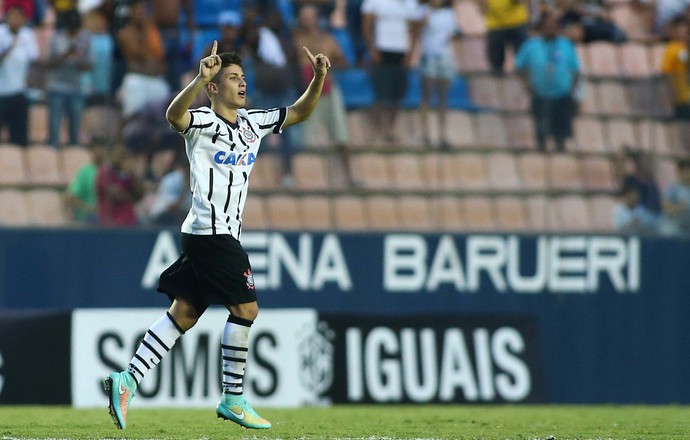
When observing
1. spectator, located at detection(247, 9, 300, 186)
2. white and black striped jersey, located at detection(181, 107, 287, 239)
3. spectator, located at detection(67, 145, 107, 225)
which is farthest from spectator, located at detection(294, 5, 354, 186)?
white and black striped jersey, located at detection(181, 107, 287, 239)

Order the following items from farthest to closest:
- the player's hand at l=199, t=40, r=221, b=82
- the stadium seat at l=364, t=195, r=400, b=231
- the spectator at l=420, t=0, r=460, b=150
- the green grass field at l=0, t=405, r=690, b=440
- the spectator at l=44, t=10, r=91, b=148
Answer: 1. the spectator at l=420, t=0, r=460, b=150
2. the stadium seat at l=364, t=195, r=400, b=231
3. the spectator at l=44, t=10, r=91, b=148
4. the green grass field at l=0, t=405, r=690, b=440
5. the player's hand at l=199, t=40, r=221, b=82

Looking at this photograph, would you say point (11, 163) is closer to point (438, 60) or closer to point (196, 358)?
point (196, 358)

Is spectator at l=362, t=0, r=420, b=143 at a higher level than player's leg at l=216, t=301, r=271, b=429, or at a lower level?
higher

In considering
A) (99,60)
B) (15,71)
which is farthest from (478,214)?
(15,71)

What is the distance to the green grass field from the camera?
23.9 ft

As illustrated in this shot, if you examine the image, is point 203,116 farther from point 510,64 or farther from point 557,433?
point 510,64

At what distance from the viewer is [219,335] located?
37.1ft

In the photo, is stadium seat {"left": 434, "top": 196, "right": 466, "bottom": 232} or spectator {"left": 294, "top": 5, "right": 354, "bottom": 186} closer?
spectator {"left": 294, "top": 5, "right": 354, "bottom": 186}

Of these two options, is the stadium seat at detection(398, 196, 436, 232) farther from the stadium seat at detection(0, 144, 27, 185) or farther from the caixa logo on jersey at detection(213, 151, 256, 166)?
the caixa logo on jersey at detection(213, 151, 256, 166)

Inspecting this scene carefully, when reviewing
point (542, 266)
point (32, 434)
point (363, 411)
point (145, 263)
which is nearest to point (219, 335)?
point (145, 263)

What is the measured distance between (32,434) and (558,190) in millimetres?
6390

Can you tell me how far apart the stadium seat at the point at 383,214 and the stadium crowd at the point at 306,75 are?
0.94 ft

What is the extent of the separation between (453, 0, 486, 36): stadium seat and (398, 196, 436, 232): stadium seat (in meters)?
1.71

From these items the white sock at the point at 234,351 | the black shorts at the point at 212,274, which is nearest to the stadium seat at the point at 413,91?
the black shorts at the point at 212,274
